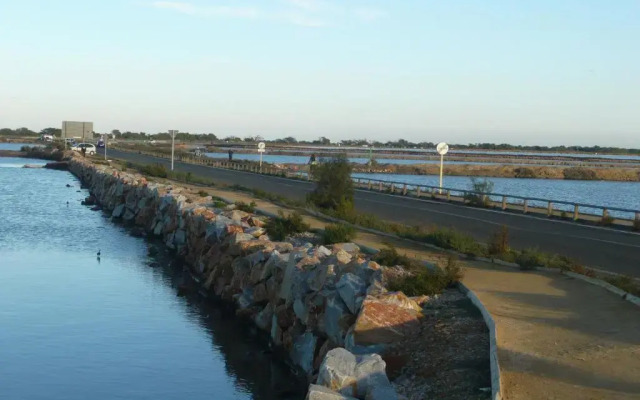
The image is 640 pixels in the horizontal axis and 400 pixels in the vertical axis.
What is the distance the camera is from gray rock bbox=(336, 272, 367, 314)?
14359mm

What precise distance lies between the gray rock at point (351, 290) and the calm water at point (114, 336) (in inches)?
66.4

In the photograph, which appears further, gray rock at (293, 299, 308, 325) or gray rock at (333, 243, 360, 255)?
gray rock at (333, 243, 360, 255)

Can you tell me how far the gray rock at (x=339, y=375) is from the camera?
9.83m

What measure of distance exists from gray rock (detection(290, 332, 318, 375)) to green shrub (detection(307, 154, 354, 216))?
723 inches

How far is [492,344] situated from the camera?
11.2 meters

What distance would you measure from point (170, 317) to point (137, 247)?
1233 cm

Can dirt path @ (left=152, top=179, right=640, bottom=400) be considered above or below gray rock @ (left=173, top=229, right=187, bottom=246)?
above

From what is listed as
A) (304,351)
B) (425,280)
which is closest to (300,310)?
(304,351)

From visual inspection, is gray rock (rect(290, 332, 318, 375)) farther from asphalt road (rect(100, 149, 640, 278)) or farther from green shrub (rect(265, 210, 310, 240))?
green shrub (rect(265, 210, 310, 240))

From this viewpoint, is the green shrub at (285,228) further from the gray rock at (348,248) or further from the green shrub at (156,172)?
the green shrub at (156,172)

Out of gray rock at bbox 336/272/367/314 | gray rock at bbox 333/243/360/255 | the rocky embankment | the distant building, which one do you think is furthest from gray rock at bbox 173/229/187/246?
the distant building

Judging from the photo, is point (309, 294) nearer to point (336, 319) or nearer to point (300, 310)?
point (300, 310)

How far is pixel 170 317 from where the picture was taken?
20.8 metres

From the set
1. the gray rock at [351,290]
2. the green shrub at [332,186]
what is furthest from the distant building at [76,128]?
the gray rock at [351,290]
